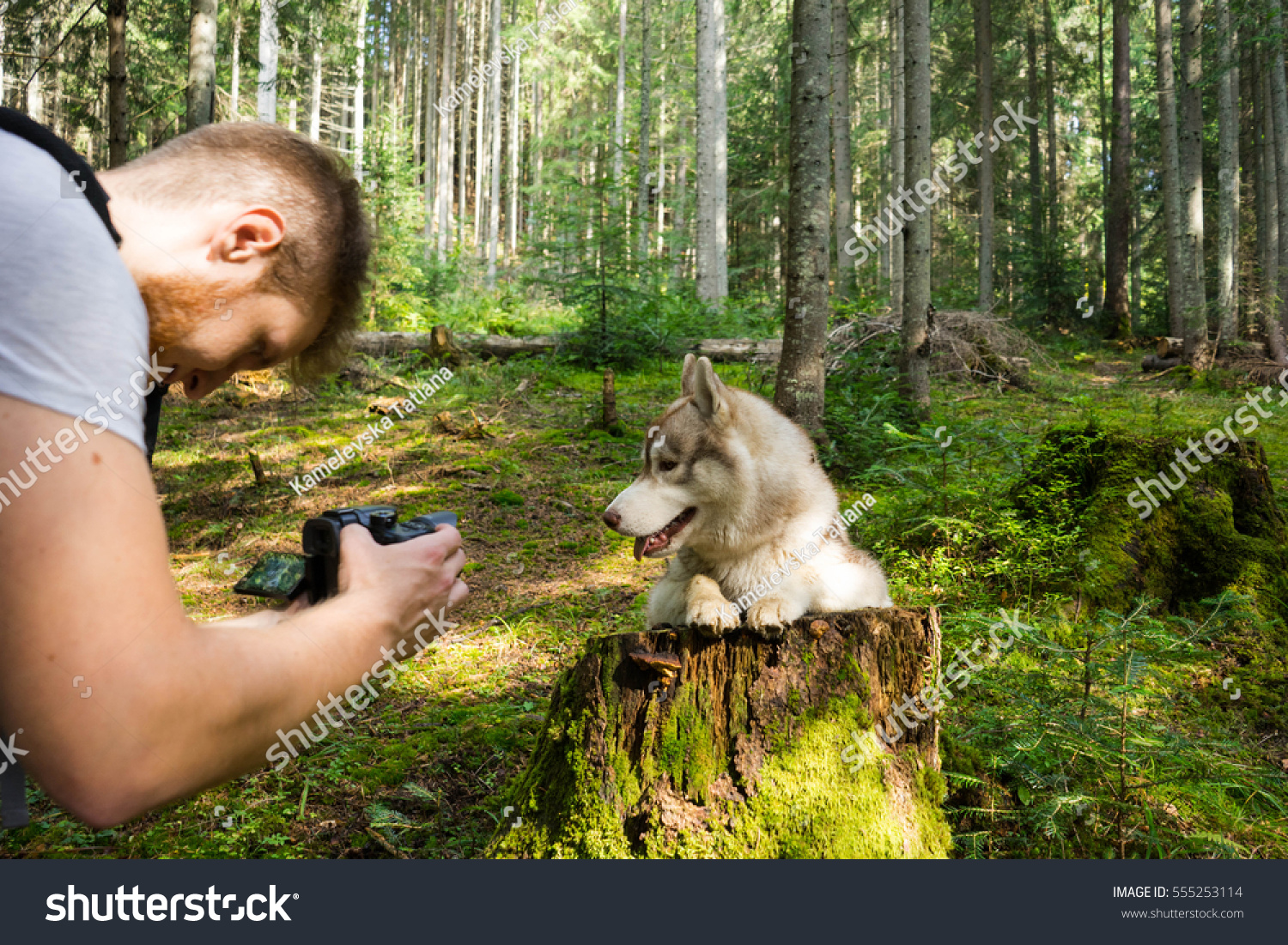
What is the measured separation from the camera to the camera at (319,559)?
1.61 meters

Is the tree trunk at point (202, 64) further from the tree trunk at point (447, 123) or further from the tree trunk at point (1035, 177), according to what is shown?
the tree trunk at point (1035, 177)

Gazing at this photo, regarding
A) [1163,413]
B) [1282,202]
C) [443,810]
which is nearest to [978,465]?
[1163,413]

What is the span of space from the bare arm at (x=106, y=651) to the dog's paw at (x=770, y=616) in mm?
2217

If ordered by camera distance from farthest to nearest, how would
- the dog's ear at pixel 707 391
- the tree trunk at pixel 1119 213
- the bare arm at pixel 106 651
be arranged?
the tree trunk at pixel 1119 213, the dog's ear at pixel 707 391, the bare arm at pixel 106 651

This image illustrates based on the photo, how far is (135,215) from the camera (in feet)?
4.26

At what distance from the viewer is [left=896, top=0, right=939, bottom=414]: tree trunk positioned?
9.44 metres

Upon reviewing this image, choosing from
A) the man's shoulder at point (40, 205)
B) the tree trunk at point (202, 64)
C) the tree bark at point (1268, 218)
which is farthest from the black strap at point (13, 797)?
the tree bark at point (1268, 218)

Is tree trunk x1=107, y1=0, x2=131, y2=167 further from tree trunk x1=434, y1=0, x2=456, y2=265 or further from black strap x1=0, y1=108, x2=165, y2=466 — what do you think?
tree trunk x1=434, y1=0, x2=456, y2=265

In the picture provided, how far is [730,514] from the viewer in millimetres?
3516

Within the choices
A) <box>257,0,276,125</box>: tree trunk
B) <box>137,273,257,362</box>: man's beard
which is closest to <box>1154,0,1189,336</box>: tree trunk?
<box>257,0,276,125</box>: tree trunk

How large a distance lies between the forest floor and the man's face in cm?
257

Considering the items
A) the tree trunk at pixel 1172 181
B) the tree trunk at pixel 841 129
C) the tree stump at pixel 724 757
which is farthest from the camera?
the tree trunk at pixel 841 129

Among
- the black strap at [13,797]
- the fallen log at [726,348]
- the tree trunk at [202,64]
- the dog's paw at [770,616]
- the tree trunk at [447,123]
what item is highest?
the tree trunk at [447,123]

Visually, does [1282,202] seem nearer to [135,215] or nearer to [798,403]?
[798,403]
